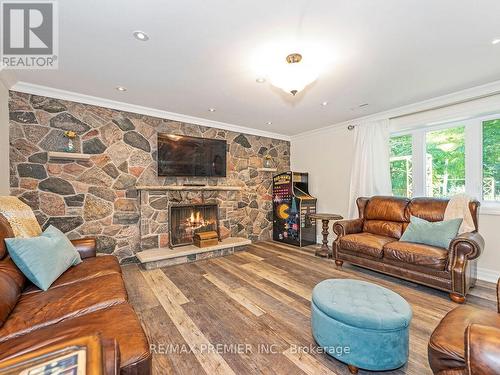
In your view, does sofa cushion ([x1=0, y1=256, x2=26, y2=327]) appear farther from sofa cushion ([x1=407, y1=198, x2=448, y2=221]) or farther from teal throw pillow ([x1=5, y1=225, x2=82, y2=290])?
sofa cushion ([x1=407, y1=198, x2=448, y2=221])

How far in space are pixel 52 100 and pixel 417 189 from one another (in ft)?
17.7

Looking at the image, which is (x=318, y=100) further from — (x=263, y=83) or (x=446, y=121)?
(x=446, y=121)

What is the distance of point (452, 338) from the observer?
1063 mm

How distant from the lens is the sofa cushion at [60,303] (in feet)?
3.89

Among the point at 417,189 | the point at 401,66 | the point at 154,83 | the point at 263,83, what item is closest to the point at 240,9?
the point at 263,83

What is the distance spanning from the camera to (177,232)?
377cm

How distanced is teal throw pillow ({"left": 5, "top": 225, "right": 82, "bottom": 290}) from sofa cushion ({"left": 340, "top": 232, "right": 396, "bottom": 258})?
3.16 m

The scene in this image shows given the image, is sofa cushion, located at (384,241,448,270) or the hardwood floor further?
sofa cushion, located at (384,241,448,270)

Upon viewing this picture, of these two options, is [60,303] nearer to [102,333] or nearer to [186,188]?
[102,333]

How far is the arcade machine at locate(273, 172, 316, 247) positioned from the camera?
4.45 metres

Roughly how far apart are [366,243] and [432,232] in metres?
0.72

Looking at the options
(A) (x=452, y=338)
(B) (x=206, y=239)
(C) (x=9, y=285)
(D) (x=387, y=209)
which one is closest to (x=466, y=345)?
(A) (x=452, y=338)

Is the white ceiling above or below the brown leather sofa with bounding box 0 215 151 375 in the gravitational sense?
above

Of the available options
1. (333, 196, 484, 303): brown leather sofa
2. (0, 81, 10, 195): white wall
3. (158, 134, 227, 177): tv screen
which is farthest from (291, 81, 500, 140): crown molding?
(0, 81, 10, 195): white wall
